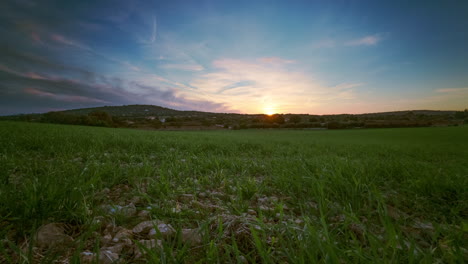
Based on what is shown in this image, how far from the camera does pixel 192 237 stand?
1315mm

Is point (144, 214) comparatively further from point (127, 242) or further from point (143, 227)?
point (127, 242)

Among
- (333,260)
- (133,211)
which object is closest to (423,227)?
(333,260)

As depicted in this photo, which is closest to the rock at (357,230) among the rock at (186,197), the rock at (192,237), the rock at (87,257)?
the rock at (192,237)

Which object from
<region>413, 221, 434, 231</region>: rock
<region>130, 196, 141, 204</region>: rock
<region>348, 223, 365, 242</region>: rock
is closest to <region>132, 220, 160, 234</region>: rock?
<region>130, 196, 141, 204</region>: rock

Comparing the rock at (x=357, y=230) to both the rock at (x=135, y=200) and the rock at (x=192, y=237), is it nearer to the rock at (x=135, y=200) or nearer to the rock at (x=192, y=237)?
the rock at (x=192, y=237)

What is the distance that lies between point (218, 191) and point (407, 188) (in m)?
2.59

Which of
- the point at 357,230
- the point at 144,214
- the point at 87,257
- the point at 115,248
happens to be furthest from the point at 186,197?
the point at 357,230

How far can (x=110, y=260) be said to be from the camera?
1.09 metres

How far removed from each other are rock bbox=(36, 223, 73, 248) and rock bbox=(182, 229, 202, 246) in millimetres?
796

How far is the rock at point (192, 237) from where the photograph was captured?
1.28m

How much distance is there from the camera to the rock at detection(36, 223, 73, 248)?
119cm

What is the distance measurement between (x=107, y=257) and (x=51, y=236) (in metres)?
0.52

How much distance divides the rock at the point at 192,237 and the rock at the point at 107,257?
1.40 ft

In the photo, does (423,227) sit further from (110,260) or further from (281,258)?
(110,260)
